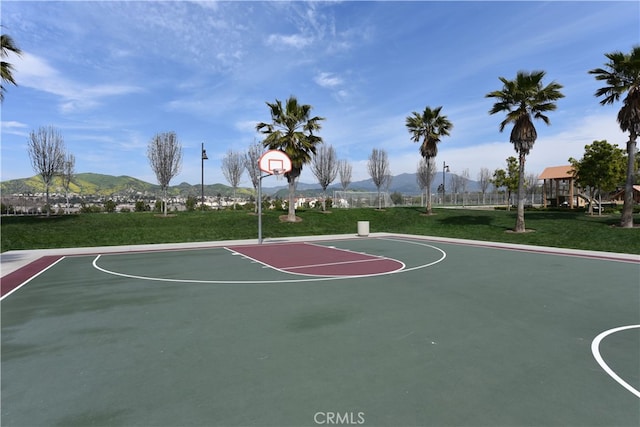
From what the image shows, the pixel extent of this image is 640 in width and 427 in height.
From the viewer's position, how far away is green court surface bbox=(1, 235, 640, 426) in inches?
160

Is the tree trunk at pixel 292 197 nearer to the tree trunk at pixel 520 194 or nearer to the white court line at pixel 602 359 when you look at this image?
the tree trunk at pixel 520 194

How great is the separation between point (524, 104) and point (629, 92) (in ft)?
18.7

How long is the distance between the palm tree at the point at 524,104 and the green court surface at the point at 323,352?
13.7 metres

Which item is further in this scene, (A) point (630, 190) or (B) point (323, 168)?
(B) point (323, 168)

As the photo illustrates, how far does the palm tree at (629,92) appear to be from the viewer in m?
20.8

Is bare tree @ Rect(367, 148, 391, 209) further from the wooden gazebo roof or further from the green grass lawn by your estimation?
the wooden gazebo roof

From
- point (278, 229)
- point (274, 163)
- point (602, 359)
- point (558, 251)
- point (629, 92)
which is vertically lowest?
point (558, 251)

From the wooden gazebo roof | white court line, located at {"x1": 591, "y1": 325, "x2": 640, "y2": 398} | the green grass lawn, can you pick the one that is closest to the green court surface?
white court line, located at {"x1": 591, "y1": 325, "x2": 640, "y2": 398}

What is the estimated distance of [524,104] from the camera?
2277 cm

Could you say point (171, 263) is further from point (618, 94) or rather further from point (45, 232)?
point (618, 94)

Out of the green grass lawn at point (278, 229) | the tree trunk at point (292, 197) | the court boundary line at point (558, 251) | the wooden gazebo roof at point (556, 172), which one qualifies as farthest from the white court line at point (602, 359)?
the wooden gazebo roof at point (556, 172)

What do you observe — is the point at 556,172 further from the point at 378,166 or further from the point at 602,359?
the point at 602,359

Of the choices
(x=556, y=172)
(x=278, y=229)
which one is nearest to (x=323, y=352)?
(x=278, y=229)

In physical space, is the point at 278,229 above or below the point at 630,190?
below
